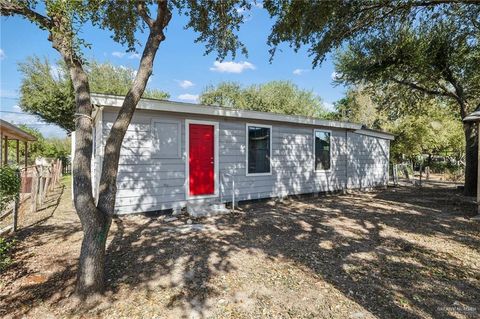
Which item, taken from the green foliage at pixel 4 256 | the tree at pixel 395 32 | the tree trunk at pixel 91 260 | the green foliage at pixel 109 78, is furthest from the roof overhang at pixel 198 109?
the green foliage at pixel 109 78

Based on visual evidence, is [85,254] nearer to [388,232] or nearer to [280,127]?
[388,232]

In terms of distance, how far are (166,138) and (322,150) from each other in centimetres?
543

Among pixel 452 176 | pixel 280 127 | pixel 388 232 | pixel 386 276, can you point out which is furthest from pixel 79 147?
pixel 452 176

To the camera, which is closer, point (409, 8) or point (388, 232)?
point (388, 232)

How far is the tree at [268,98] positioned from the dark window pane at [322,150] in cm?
1861

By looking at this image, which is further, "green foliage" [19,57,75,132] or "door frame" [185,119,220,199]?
"green foliage" [19,57,75,132]

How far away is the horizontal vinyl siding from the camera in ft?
19.3

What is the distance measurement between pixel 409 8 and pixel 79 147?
7100mm

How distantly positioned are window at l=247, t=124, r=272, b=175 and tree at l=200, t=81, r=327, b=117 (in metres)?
20.4

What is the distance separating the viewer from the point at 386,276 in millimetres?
3283

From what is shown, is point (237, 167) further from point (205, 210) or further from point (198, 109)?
point (198, 109)

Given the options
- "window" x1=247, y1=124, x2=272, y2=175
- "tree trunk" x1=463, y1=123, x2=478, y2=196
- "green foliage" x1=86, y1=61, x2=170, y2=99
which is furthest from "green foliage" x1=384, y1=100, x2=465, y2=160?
"green foliage" x1=86, y1=61, x2=170, y2=99

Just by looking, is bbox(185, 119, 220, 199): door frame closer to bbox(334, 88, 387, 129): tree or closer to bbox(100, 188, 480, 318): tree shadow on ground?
bbox(100, 188, 480, 318): tree shadow on ground

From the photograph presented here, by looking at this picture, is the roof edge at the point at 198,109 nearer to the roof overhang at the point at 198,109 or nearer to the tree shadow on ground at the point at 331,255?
the roof overhang at the point at 198,109
